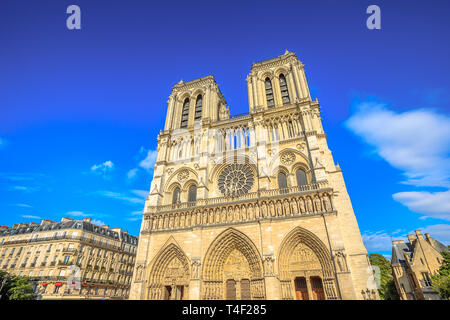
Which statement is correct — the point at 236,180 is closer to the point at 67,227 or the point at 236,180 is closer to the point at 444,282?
the point at 444,282

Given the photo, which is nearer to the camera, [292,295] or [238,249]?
[292,295]

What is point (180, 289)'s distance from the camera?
18.1 m

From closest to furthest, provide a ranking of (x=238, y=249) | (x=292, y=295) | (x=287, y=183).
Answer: (x=292, y=295) < (x=238, y=249) < (x=287, y=183)

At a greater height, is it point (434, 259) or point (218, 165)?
point (218, 165)

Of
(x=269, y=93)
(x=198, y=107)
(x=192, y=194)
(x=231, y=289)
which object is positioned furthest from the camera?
(x=198, y=107)

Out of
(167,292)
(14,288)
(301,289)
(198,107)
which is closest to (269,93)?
(198,107)

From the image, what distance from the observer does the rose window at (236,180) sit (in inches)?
806

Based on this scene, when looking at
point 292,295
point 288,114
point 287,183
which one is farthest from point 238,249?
point 288,114

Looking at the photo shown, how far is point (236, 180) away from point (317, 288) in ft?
32.9

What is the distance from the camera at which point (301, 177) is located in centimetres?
1948

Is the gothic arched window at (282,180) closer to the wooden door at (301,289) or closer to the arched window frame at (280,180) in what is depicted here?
the arched window frame at (280,180)
